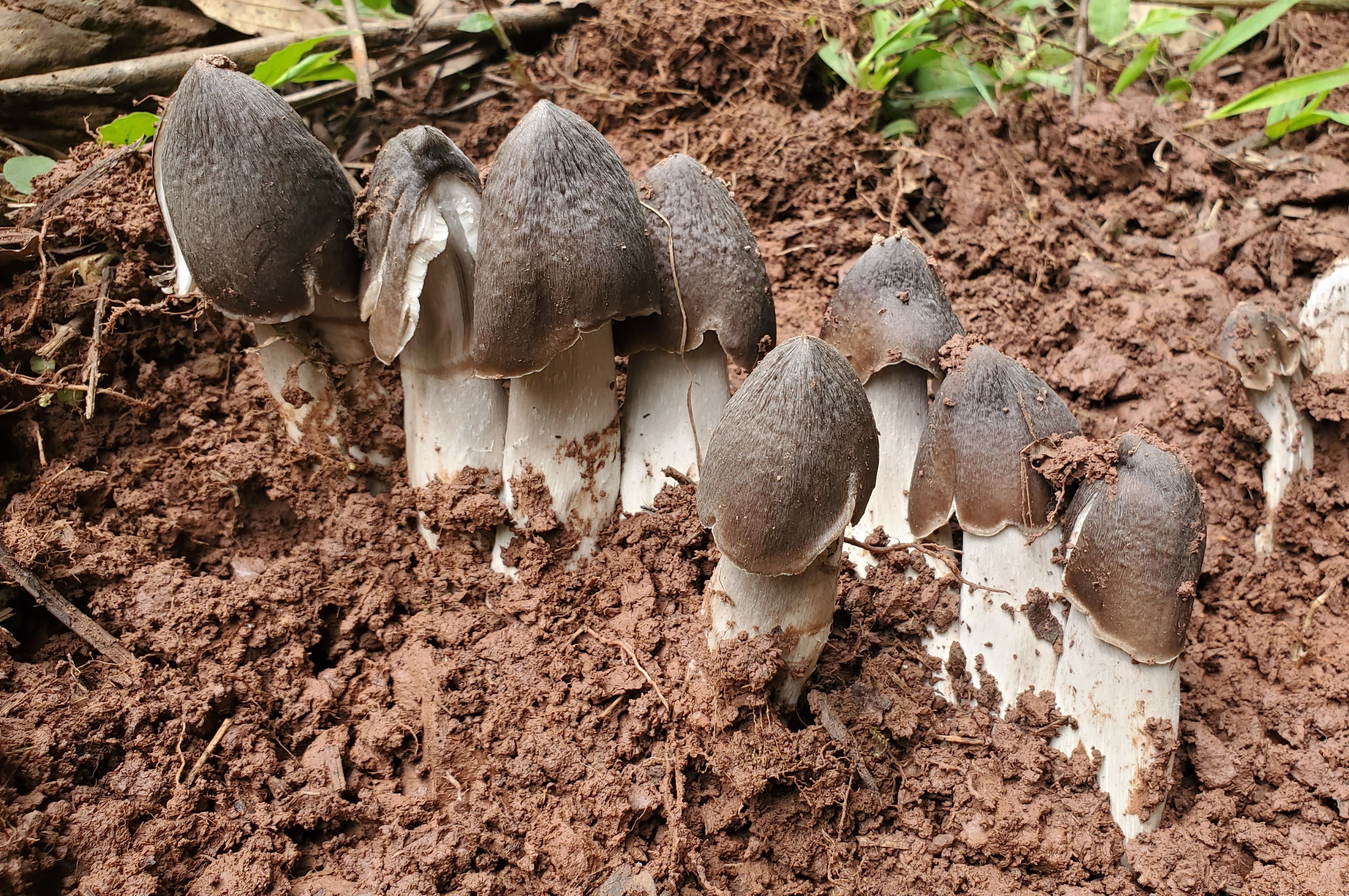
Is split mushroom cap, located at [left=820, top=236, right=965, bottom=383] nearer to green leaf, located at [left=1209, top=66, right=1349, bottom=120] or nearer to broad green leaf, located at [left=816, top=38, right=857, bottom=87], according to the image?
broad green leaf, located at [left=816, top=38, right=857, bottom=87]

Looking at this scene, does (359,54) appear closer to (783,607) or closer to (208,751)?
(208,751)

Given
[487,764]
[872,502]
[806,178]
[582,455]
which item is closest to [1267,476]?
[872,502]

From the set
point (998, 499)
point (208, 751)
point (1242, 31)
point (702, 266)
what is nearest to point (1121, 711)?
point (998, 499)

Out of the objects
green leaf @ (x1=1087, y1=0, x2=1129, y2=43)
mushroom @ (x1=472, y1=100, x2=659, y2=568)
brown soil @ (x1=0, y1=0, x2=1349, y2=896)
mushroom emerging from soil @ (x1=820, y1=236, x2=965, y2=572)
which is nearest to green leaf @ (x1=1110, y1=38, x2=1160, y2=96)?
green leaf @ (x1=1087, y1=0, x2=1129, y2=43)

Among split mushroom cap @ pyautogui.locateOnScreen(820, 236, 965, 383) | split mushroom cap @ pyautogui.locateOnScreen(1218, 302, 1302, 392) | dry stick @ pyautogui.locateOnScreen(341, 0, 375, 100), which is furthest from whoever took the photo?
dry stick @ pyautogui.locateOnScreen(341, 0, 375, 100)

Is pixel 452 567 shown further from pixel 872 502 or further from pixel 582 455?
pixel 872 502
